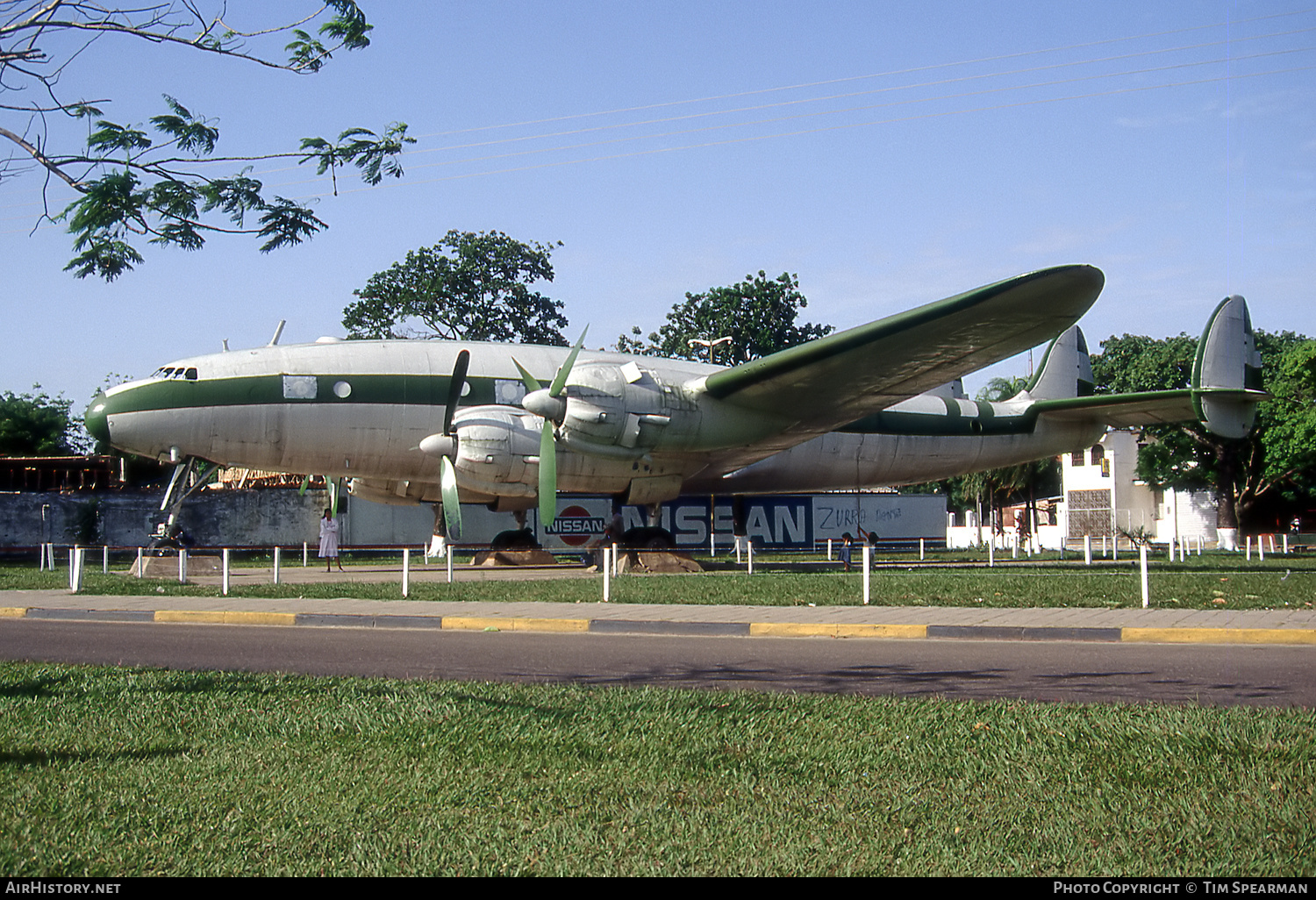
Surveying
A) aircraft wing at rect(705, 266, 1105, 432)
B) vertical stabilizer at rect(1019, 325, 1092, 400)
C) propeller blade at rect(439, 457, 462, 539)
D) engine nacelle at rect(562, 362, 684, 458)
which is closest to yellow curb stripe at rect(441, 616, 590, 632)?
propeller blade at rect(439, 457, 462, 539)

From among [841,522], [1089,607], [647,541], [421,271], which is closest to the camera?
[1089,607]

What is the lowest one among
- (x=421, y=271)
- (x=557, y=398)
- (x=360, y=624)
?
(x=360, y=624)

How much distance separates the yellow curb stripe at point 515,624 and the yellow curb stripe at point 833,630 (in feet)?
7.21

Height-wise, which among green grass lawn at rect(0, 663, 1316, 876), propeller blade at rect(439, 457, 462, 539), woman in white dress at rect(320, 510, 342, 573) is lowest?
green grass lawn at rect(0, 663, 1316, 876)

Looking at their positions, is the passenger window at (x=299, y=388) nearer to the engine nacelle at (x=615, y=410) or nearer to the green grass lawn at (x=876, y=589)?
the green grass lawn at (x=876, y=589)

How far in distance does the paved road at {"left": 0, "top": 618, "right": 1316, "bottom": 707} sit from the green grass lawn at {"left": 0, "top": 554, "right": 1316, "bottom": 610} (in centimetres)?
334

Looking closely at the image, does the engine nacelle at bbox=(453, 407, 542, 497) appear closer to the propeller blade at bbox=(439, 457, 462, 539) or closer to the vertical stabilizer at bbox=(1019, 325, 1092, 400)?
the propeller blade at bbox=(439, 457, 462, 539)

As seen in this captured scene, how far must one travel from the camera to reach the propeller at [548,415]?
1928 centimetres

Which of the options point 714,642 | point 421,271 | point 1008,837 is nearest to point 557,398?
point 714,642

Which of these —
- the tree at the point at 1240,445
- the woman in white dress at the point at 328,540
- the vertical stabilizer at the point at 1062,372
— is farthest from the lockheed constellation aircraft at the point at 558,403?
the tree at the point at 1240,445

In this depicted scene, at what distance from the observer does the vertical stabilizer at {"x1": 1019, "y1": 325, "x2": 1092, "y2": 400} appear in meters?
30.0

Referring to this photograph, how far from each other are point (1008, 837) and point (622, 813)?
4.82 feet
